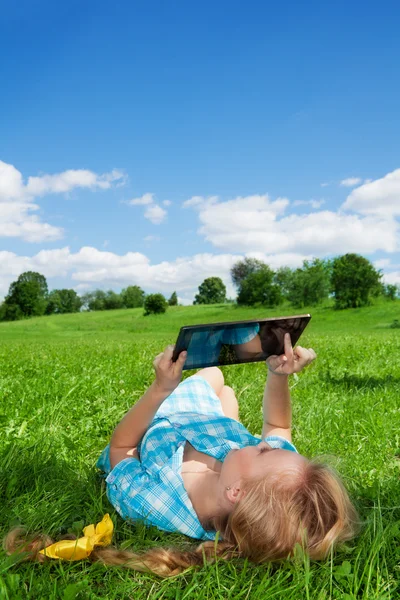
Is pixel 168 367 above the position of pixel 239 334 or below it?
below

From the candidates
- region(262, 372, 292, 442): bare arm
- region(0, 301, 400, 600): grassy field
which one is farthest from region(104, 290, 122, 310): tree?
region(262, 372, 292, 442): bare arm

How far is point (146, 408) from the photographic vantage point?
330 cm

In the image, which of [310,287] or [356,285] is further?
[310,287]

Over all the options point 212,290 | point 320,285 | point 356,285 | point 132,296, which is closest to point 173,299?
point 132,296

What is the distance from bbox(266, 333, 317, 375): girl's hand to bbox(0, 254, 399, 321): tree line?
4291 cm

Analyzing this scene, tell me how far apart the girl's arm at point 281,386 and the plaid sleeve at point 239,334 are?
0.29 meters

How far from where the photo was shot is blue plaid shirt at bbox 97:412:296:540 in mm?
3165

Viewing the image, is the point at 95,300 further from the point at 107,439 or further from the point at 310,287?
the point at 107,439

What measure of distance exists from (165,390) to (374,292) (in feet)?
147

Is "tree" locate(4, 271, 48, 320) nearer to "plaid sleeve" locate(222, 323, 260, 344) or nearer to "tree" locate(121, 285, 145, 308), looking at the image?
"tree" locate(121, 285, 145, 308)

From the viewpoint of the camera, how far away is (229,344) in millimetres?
3320

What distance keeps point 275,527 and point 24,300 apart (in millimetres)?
80088

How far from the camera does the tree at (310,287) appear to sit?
4976 centimetres

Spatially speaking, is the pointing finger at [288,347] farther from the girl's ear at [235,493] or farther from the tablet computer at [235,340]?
the girl's ear at [235,493]
